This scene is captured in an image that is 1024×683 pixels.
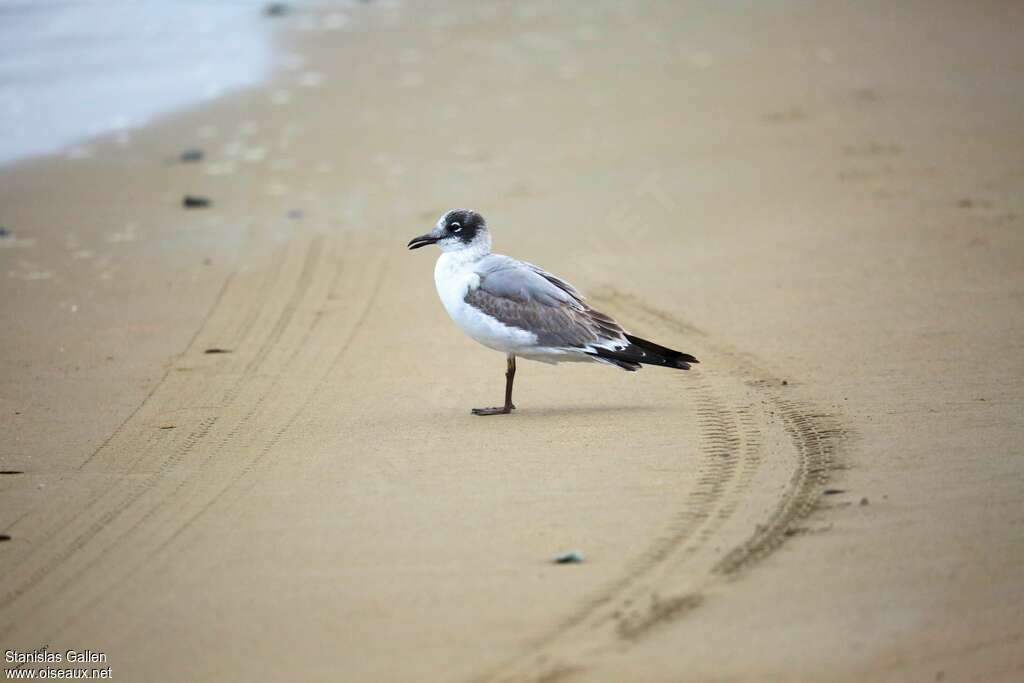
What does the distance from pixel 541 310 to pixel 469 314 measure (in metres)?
0.40

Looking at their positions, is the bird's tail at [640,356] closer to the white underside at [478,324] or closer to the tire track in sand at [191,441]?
the white underside at [478,324]

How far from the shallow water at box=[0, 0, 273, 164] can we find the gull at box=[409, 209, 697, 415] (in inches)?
303

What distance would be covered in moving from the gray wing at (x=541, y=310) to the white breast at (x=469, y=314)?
0.03 m

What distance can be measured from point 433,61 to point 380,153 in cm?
440

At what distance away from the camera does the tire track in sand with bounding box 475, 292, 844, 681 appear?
4344 millimetres

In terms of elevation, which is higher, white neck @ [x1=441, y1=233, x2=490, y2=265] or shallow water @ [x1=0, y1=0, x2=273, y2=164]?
white neck @ [x1=441, y1=233, x2=490, y2=265]

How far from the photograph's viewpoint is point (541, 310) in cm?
727

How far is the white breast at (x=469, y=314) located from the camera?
7219 mm

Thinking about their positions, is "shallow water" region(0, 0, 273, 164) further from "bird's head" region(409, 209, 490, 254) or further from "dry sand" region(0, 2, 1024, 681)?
"bird's head" region(409, 209, 490, 254)

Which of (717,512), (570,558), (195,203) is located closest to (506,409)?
(717,512)

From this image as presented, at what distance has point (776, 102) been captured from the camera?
14273mm

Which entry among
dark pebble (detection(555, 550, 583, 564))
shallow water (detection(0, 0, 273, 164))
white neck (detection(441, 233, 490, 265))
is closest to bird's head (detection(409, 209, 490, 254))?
white neck (detection(441, 233, 490, 265))

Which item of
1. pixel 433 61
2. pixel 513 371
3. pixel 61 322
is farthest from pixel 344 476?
pixel 433 61

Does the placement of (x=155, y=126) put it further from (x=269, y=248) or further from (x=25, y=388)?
(x=25, y=388)
